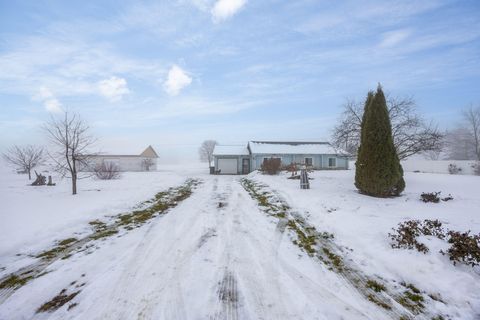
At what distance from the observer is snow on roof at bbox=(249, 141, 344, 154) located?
31861mm

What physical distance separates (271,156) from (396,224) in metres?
25.6

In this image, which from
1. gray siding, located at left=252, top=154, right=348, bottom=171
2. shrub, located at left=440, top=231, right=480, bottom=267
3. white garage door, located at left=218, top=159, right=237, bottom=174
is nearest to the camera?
shrub, located at left=440, top=231, right=480, bottom=267

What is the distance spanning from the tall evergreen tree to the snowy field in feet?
7.37

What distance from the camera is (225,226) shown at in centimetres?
629

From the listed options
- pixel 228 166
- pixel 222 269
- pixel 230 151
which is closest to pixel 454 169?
pixel 228 166

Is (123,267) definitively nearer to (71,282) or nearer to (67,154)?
(71,282)

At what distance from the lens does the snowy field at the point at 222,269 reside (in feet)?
9.38

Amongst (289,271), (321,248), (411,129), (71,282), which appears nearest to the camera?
(71,282)

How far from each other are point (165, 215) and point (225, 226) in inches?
98.2

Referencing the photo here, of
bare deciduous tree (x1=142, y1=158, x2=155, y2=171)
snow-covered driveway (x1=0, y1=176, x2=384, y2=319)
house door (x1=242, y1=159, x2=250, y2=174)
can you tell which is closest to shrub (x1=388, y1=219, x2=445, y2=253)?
snow-covered driveway (x1=0, y1=176, x2=384, y2=319)

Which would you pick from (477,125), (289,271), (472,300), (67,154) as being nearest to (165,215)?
(289,271)

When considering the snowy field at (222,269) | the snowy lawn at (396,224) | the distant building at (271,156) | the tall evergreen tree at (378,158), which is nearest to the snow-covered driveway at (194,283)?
the snowy field at (222,269)

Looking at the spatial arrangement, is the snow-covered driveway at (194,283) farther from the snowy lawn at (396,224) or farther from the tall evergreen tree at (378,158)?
the tall evergreen tree at (378,158)

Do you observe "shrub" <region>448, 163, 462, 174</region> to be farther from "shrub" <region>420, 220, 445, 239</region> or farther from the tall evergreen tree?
A: "shrub" <region>420, 220, 445, 239</region>
